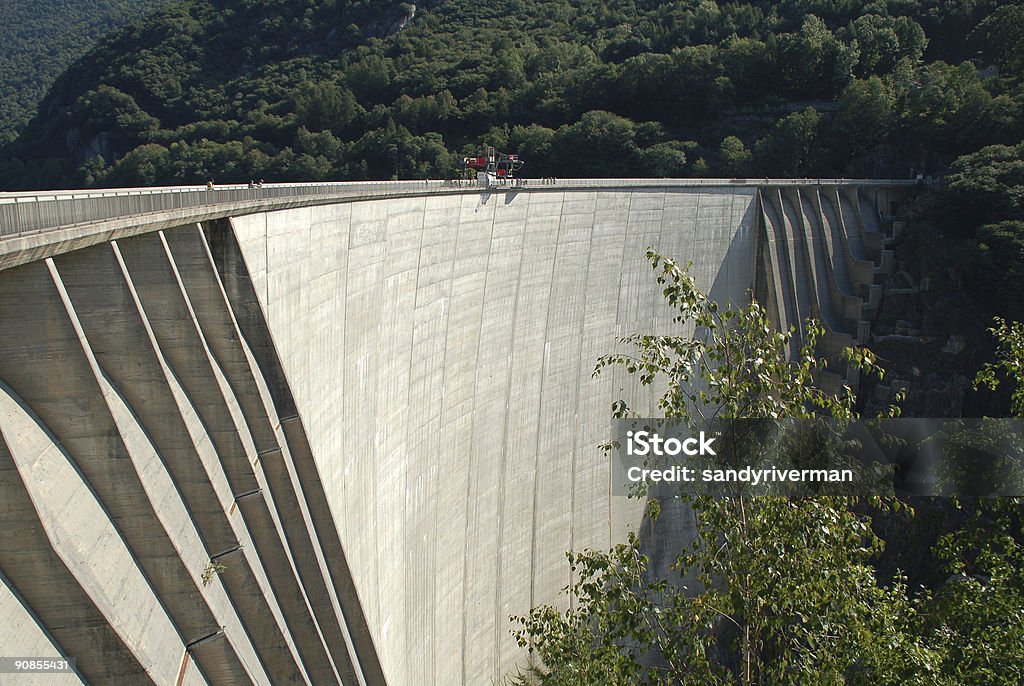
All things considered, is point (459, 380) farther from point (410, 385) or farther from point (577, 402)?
point (577, 402)

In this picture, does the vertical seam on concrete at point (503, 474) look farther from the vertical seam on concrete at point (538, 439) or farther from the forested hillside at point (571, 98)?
the forested hillside at point (571, 98)

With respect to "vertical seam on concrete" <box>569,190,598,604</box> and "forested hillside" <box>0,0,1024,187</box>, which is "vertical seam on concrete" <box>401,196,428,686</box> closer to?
"vertical seam on concrete" <box>569,190,598,604</box>

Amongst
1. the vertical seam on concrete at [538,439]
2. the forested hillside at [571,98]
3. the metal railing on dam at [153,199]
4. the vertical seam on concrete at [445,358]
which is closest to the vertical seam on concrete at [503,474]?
the vertical seam on concrete at [538,439]

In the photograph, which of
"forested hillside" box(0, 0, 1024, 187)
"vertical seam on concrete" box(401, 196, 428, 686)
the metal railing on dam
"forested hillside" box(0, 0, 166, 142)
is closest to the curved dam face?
"vertical seam on concrete" box(401, 196, 428, 686)

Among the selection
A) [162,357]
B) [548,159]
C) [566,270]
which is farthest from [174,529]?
[548,159]

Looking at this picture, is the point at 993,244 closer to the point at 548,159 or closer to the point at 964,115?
the point at 964,115
